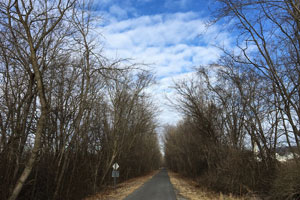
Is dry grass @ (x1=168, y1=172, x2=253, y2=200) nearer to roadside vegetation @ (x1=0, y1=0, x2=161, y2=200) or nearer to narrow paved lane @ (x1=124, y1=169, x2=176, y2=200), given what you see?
narrow paved lane @ (x1=124, y1=169, x2=176, y2=200)

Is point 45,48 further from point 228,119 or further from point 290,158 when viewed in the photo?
point 228,119

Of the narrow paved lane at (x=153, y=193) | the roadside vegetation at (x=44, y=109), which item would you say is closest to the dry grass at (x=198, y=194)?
the narrow paved lane at (x=153, y=193)

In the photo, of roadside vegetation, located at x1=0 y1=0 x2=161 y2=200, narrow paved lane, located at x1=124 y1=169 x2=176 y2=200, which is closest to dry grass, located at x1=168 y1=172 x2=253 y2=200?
narrow paved lane, located at x1=124 y1=169 x2=176 y2=200

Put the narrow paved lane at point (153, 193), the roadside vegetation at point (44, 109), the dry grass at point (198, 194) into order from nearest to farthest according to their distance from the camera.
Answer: the roadside vegetation at point (44, 109) < the dry grass at point (198, 194) < the narrow paved lane at point (153, 193)

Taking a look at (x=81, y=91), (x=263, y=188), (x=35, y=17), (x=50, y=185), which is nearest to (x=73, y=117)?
(x=81, y=91)

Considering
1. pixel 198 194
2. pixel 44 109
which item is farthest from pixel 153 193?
pixel 44 109

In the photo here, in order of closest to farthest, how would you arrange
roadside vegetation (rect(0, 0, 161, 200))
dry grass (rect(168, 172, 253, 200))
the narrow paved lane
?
roadside vegetation (rect(0, 0, 161, 200)) < dry grass (rect(168, 172, 253, 200)) < the narrow paved lane

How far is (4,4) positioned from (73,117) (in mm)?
5541

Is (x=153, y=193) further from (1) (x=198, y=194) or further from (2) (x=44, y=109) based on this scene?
(2) (x=44, y=109)

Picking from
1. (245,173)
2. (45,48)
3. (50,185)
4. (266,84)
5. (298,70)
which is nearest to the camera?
(298,70)

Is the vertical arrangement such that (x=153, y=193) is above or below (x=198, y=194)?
above

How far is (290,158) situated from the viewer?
898 cm

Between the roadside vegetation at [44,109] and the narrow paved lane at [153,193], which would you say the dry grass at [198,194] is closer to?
the narrow paved lane at [153,193]

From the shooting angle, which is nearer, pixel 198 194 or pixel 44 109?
pixel 44 109
